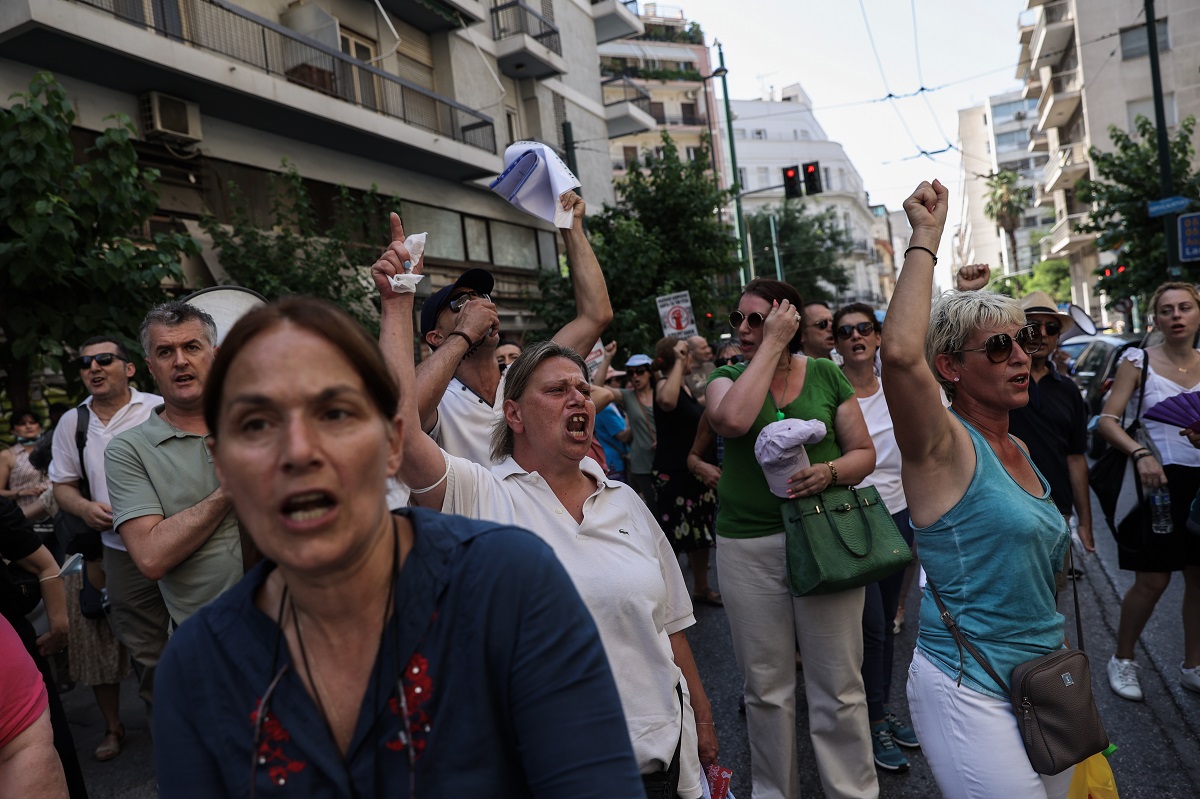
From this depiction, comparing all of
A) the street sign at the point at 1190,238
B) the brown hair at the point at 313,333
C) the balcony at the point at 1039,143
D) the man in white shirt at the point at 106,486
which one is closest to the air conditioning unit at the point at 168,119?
the man in white shirt at the point at 106,486

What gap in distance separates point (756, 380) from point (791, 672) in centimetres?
124

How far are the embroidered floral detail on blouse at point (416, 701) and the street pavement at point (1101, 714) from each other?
3286 mm

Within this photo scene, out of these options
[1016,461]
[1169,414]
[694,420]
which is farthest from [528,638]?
[694,420]

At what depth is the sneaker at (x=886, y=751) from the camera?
436 centimetres

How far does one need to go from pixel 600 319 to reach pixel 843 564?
A: 140 cm

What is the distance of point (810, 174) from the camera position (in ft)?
76.8

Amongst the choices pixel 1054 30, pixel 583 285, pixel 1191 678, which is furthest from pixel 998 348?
pixel 1054 30

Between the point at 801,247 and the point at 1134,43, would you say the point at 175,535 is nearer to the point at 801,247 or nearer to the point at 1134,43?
the point at 1134,43

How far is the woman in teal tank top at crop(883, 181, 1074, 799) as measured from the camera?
8.47ft

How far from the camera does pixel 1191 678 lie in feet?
16.0

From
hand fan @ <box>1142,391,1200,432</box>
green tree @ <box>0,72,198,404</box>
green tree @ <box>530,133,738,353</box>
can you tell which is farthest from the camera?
green tree @ <box>530,133,738,353</box>

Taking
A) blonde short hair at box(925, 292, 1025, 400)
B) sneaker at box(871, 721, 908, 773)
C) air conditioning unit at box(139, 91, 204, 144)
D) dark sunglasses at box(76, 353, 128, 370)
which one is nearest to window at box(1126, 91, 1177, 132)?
air conditioning unit at box(139, 91, 204, 144)

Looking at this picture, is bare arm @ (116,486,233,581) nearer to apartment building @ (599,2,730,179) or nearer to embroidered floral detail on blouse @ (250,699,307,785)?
embroidered floral detail on blouse @ (250,699,307,785)

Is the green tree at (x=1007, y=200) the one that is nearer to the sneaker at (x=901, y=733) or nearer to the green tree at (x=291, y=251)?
the green tree at (x=291, y=251)
